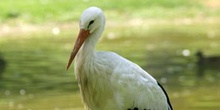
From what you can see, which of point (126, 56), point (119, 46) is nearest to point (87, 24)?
point (126, 56)

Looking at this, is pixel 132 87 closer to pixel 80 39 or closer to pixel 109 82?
pixel 109 82

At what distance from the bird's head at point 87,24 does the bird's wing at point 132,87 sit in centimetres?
44

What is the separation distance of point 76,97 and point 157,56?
5.42 metres

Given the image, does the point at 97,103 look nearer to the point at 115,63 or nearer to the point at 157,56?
the point at 115,63

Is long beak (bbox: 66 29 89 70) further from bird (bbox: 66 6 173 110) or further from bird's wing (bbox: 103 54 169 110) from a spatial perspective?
bird's wing (bbox: 103 54 169 110)

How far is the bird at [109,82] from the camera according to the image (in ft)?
21.0

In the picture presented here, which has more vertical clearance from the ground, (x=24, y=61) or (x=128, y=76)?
(x=128, y=76)

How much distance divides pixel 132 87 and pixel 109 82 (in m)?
0.21

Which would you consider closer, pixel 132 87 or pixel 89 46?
pixel 89 46

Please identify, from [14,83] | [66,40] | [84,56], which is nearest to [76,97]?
[14,83]

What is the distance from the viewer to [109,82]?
21.5ft

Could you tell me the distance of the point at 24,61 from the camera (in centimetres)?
1582

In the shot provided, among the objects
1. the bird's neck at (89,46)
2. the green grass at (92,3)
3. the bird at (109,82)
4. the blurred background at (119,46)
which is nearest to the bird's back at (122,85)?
the bird at (109,82)

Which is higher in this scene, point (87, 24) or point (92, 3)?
point (87, 24)
